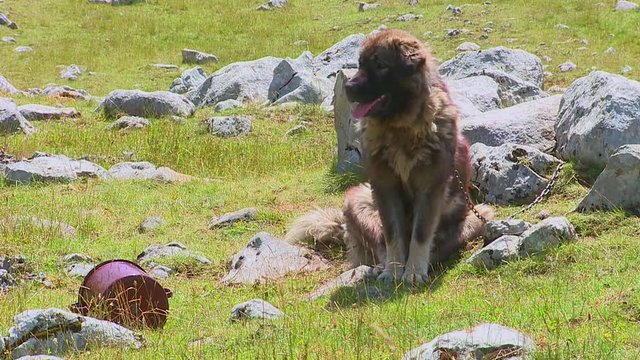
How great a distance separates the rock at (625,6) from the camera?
3020 centimetres

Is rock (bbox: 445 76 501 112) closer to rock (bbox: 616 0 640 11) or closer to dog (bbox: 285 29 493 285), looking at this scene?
dog (bbox: 285 29 493 285)

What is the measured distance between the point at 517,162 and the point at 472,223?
152 centimetres

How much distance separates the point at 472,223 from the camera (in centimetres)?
985

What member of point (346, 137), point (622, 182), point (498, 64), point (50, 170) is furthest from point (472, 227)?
point (498, 64)

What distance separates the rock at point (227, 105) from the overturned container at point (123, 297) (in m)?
14.0

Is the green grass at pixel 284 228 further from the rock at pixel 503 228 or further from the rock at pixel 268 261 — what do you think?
the rock at pixel 503 228

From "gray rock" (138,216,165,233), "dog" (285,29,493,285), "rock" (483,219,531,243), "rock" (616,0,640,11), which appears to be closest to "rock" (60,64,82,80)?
"rock" (616,0,640,11)

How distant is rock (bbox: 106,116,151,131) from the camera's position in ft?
63.1

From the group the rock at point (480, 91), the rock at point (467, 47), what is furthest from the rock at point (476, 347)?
the rock at point (467, 47)

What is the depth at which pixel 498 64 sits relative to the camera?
20.2 metres

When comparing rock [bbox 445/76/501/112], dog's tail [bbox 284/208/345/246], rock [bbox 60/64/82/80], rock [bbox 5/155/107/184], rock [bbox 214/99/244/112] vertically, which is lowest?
rock [bbox 60/64/82/80]

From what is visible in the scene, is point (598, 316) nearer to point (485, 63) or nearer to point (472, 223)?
point (472, 223)

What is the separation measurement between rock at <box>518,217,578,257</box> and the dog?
3.04 feet

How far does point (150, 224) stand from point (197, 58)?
1984 cm
